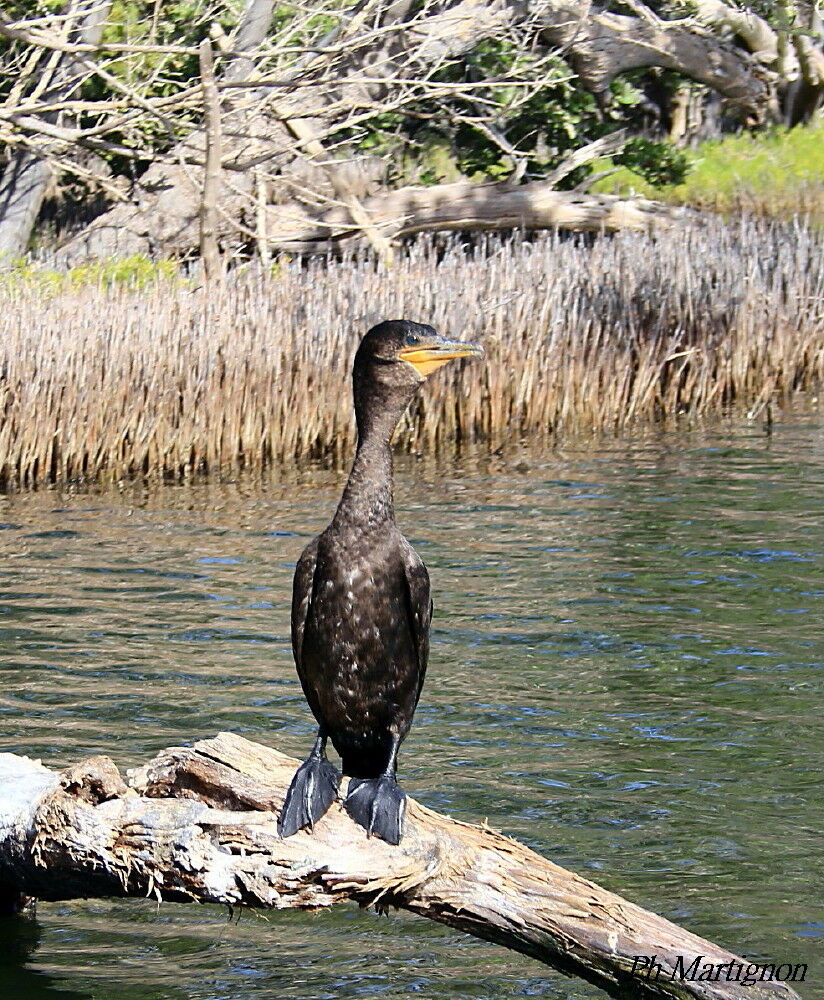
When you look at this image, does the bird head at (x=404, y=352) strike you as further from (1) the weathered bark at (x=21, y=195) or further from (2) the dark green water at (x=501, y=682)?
(1) the weathered bark at (x=21, y=195)

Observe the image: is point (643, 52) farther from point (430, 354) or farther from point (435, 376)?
point (430, 354)

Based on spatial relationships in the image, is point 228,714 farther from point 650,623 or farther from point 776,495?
point 776,495

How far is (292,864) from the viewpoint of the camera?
3.43m

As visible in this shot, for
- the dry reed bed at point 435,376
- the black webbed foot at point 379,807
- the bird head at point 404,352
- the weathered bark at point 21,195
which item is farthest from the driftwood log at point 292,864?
the weathered bark at point 21,195

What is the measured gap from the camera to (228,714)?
6.17 metres

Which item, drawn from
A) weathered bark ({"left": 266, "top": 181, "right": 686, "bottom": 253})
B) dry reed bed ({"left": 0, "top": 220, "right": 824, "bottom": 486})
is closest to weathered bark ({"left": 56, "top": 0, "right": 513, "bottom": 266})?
weathered bark ({"left": 266, "top": 181, "right": 686, "bottom": 253})

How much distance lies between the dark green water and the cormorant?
2.64 feet

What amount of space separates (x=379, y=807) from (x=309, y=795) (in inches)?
6.8

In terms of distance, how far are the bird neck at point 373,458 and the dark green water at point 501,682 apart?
4.55ft

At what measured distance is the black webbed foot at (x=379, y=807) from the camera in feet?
11.5

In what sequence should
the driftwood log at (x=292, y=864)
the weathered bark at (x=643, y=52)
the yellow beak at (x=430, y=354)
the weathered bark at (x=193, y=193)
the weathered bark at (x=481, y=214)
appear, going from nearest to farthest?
the driftwood log at (x=292, y=864)
the yellow beak at (x=430, y=354)
the weathered bark at (x=193, y=193)
the weathered bark at (x=481, y=214)
the weathered bark at (x=643, y=52)


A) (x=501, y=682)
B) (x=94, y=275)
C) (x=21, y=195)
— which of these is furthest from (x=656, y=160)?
(x=501, y=682)

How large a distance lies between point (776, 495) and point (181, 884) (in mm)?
7321

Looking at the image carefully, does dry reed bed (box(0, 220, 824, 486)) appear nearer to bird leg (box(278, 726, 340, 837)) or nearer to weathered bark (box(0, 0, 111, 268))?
weathered bark (box(0, 0, 111, 268))
